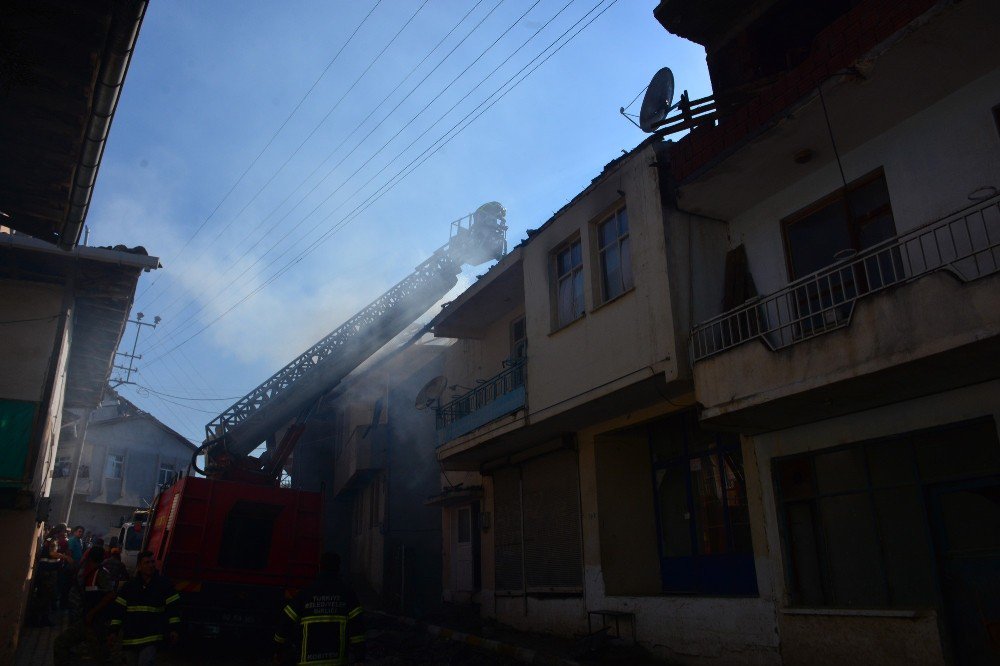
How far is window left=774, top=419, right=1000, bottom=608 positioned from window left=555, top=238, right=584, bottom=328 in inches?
173

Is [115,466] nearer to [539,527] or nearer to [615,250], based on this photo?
[539,527]

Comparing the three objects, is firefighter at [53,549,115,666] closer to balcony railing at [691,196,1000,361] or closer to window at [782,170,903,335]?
balcony railing at [691,196,1000,361]

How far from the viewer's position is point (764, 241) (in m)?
10.2

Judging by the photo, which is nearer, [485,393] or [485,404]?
[485,404]

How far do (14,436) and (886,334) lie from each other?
1257 centimetres

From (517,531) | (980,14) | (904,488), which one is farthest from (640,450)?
(980,14)

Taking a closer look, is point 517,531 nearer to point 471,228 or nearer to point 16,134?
point 16,134

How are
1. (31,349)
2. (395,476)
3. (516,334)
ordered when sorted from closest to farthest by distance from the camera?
1. (31,349)
2. (516,334)
3. (395,476)

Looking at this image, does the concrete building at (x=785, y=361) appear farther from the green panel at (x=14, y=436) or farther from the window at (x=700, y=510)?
the green panel at (x=14, y=436)

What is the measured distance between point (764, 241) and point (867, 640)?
529 centimetres

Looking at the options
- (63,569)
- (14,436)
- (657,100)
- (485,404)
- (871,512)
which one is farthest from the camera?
(63,569)

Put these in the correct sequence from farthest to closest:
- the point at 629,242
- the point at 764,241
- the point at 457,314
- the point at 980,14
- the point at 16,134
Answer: the point at 457,314 → the point at 629,242 → the point at 764,241 → the point at 980,14 → the point at 16,134

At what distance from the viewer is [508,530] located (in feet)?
50.2

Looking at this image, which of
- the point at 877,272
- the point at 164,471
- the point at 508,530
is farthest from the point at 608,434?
the point at 164,471
